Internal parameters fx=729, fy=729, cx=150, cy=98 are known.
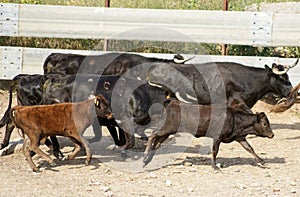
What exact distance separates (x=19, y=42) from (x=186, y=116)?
5850 mm

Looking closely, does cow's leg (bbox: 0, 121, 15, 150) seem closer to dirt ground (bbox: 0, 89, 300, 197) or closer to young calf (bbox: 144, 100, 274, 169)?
dirt ground (bbox: 0, 89, 300, 197)

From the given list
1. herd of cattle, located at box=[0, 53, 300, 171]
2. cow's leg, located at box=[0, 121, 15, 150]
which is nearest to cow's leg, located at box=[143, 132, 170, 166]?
herd of cattle, located at box=[0, 53, 300, 171]

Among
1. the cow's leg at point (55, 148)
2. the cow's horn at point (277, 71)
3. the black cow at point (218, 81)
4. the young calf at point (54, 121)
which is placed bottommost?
the cow's leg at point (55, 148)

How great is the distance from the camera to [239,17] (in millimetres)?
12602

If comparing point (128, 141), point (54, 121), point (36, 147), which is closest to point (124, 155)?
point (128, 141)

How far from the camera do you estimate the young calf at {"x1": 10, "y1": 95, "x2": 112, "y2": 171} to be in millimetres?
9406

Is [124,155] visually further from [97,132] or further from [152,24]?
[152,24]

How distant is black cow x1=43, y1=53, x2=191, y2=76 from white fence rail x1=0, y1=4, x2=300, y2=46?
3.74 feet

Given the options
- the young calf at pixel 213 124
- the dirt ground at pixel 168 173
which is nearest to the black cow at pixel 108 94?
the dirt ground at pixel 168 173

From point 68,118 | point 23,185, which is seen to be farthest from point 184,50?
point 23,185

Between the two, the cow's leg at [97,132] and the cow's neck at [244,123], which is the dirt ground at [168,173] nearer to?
the cow's leg at [97,132]

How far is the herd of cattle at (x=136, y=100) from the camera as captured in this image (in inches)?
375

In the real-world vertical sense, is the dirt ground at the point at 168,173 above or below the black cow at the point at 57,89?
below

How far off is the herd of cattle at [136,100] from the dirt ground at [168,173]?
0.23 m
